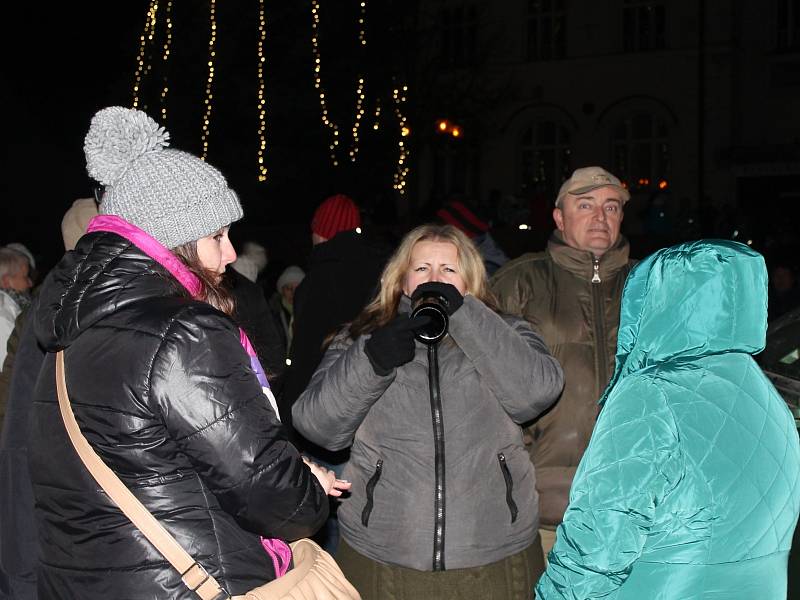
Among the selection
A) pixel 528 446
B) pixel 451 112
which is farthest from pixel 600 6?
pixel 528 446

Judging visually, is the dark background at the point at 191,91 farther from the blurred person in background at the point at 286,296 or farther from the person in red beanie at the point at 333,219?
the person in red beanie at the point at 333,219

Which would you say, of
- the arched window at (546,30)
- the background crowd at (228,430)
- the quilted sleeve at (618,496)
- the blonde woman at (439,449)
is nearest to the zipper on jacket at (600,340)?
the blonde woman at (439,449)

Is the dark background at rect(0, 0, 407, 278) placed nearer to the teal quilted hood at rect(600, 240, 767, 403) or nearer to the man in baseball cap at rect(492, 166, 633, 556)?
the man in baseball cap at rect(492, 166, 633, 556)

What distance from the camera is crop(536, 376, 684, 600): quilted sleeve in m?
2.22

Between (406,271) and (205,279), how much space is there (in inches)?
52.7

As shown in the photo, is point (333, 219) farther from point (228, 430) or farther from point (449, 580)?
point (228, 430)

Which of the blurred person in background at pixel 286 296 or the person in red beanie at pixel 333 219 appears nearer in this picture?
the person in red beanie at pixel 333 219

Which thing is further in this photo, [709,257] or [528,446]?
[528,446]

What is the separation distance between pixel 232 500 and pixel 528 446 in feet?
6.71

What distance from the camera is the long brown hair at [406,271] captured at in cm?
359

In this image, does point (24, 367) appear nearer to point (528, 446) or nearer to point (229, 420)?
point (229, 420)

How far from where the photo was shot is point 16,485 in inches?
110

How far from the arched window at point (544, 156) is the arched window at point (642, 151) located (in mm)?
1467

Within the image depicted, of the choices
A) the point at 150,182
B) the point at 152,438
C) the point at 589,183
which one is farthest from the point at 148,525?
the point at 589,183
